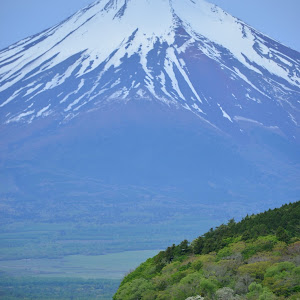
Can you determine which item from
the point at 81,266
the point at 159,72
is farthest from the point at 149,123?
the point at 81,266


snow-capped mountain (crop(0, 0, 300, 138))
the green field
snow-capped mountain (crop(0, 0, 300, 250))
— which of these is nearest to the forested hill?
the green field

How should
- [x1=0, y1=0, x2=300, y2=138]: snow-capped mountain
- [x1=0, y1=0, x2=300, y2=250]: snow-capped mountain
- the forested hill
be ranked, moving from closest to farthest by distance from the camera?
the forested hill → [x1=0, y1=0, x2=300, y2=250]: snow-capped mountain → [x1=0, y1=0, x2=300, y2=138]: snow-capped mountain

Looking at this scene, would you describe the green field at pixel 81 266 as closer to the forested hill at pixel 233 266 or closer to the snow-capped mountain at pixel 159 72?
the forested hill at pixel 233 266

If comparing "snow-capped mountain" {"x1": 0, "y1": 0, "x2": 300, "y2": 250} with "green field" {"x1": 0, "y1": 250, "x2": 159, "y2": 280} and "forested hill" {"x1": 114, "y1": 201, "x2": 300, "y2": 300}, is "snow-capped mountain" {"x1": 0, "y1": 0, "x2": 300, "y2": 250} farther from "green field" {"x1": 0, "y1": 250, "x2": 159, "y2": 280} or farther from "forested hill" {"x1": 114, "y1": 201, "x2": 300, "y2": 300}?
"forested hill" {"x1": 114, "y1": 201, "x2": 300, "y2": 300}

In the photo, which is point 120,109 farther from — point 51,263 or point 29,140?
point 51,263

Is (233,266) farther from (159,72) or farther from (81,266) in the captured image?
(159,72)

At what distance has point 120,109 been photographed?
15675cm

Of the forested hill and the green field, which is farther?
the green field

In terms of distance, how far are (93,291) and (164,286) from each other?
3606cm

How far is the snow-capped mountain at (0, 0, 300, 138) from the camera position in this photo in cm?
16525

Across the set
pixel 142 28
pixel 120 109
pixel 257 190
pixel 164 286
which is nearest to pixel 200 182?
pixel 257 190

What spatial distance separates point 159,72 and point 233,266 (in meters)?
142

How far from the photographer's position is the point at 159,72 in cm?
17512

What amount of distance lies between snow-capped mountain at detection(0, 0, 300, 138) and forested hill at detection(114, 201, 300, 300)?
117 m
